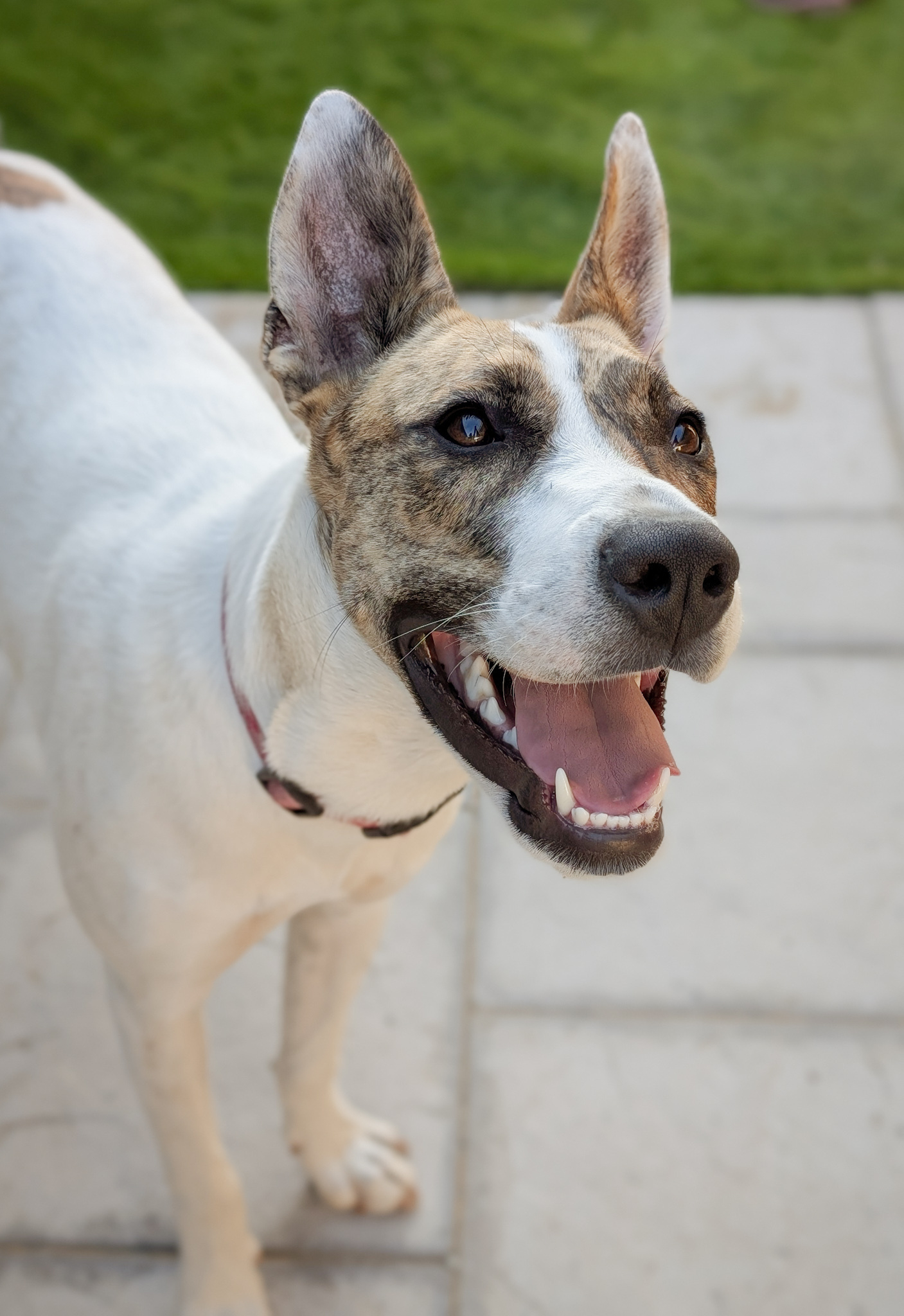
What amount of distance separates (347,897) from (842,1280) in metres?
1.19

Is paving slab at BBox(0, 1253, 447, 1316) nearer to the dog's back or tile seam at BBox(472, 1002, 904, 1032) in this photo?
tile seam at BBox(472, 1002, 904, 1032)

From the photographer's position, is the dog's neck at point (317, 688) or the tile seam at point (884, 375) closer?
the dog's neck at point (317, 688)

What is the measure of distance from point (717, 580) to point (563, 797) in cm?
31

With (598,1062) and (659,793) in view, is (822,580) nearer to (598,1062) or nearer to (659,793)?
(598,1062)

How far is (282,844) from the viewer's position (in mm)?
1890

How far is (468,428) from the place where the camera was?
1.67 meters

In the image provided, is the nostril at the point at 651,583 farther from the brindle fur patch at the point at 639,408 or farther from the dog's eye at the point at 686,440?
the dog's eye at the point at 686,440

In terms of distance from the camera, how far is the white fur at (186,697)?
179 cm

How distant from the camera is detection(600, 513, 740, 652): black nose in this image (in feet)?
4.73

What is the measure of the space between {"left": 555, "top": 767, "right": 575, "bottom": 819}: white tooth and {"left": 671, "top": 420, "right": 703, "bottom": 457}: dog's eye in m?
0.51

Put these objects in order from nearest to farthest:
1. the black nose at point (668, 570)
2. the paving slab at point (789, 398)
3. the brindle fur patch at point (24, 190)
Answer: the black nose at point (668, 570) < the brindle fur patch at point (24, 190) < the paving slab at point (789, 398)

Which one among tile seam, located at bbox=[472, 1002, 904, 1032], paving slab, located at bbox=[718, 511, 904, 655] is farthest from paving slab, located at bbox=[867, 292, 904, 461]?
tile seam, located at bbox=[472, 1002, 904, 1032]

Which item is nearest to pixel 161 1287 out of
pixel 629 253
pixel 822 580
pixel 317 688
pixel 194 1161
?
pixel 194 1161

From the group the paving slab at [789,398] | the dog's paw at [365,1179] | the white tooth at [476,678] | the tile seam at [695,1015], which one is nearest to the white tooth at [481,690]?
the white tooth at [476,678]
